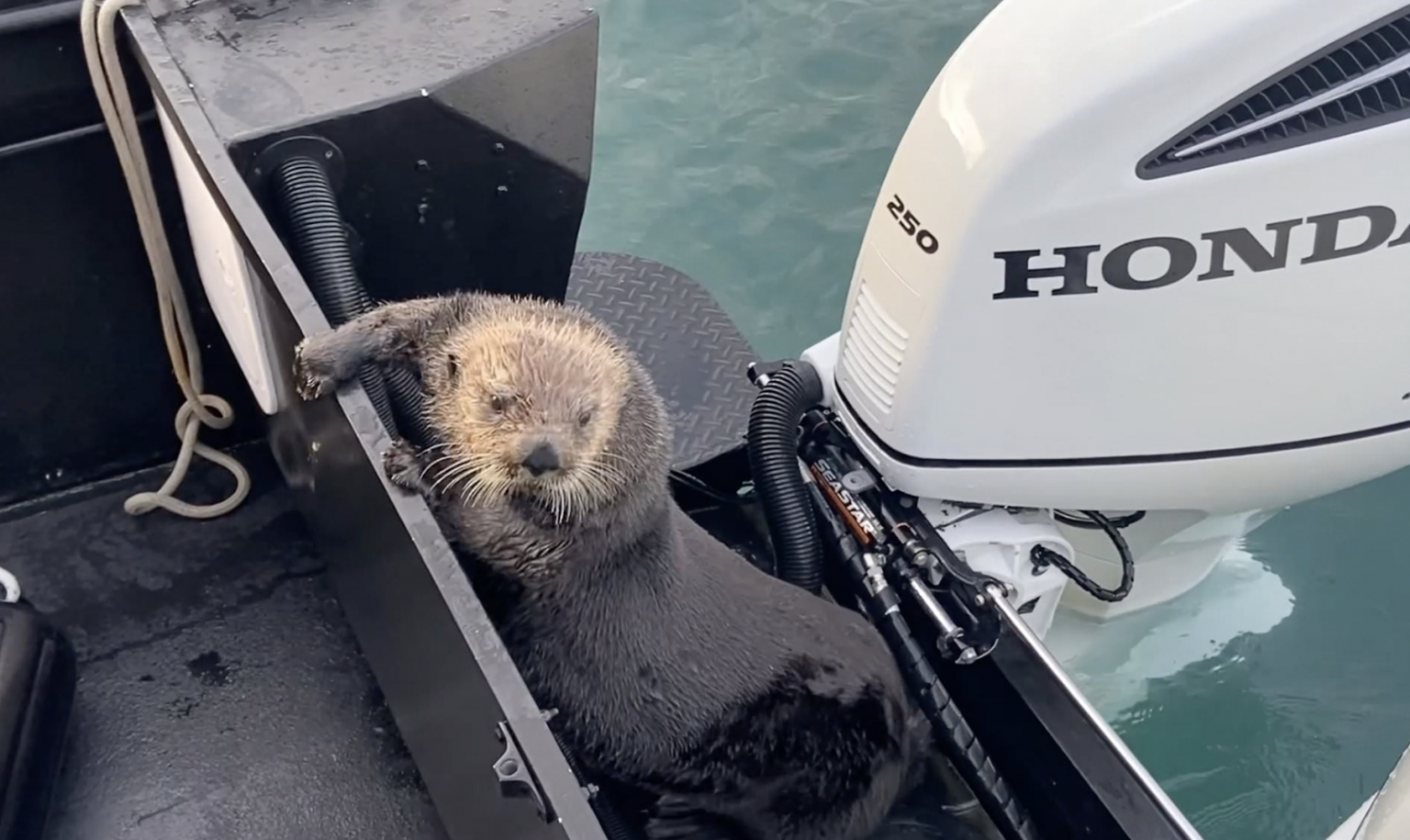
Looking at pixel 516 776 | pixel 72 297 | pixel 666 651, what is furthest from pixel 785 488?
pixel 72 297

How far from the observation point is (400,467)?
5.55 feet

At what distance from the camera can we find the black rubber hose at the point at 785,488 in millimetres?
2547

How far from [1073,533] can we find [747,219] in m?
2.93

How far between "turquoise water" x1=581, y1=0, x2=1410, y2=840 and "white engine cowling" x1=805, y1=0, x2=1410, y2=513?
82 cm

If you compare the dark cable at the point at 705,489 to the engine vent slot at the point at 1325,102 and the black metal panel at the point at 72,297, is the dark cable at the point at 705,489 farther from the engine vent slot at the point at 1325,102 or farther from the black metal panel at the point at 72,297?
the engine vent slot at the point at 1325,102

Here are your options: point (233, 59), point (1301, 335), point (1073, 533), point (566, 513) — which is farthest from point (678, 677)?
point (233, 59)

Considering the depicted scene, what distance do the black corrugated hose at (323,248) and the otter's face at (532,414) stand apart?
0.70ft

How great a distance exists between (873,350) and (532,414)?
762 mm

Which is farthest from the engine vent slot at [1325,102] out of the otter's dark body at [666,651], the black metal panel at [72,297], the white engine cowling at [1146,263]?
the black metal panel at [72,297]

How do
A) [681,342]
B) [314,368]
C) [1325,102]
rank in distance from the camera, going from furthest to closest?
[681,342] → [1325,102] → [314,368]

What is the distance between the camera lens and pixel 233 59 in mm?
2363

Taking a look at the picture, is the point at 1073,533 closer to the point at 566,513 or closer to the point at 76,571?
the point at 566,513

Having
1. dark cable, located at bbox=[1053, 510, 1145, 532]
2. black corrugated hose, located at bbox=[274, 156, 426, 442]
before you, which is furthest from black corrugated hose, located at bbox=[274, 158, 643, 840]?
dark cable, located at bbox=[1053, 510, 1145, 532]

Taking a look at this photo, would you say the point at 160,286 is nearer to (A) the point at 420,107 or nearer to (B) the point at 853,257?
(A) the point at 420,107
